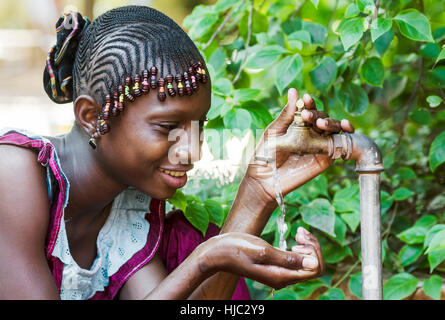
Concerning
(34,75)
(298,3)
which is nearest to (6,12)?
(34,75)

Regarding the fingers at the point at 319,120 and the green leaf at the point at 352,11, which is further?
the green leaf at the point at 352,11

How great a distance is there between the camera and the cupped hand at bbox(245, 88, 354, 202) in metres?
1.42

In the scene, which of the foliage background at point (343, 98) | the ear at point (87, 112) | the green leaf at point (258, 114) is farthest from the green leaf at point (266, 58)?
the ear at point (87, 112)

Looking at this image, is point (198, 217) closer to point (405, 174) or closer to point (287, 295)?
point (287, 295)

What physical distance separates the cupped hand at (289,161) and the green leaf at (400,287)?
54 cm

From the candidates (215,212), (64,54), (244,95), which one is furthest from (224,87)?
(64,54)

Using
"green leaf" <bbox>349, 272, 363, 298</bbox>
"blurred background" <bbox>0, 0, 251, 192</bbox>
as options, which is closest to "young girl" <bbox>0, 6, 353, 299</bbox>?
"green leaf" <bbox>349, 272, 363, 298</bbox>

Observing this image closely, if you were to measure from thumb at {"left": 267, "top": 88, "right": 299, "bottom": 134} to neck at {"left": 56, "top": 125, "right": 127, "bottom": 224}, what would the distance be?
19.9 inches

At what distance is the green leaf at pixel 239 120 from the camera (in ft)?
5.76

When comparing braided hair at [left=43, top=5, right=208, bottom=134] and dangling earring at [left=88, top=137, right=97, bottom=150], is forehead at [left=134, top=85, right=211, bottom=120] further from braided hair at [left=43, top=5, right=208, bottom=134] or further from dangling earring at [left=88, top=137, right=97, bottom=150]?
dangling earring at [left=88, top=137, right=97, bottom=150]

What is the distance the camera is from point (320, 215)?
183 centimetres

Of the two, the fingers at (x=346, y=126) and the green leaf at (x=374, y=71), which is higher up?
the green leaf at (x=374, y=71)

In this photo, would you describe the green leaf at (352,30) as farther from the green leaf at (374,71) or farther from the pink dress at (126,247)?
the pink dress at (126,247)

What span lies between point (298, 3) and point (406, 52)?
486mm
